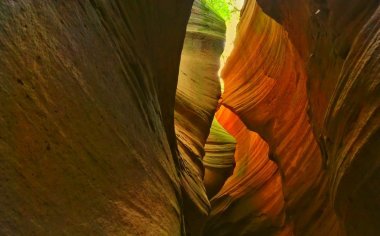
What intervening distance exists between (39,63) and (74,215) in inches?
17.9

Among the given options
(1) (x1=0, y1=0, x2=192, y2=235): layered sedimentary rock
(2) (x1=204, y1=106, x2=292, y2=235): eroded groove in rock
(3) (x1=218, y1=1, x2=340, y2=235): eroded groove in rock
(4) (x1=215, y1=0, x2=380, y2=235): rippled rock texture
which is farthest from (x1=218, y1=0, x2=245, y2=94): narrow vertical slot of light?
(1) (x1=0, y1=0, x2=192, y2=235): layered sedimentary rock

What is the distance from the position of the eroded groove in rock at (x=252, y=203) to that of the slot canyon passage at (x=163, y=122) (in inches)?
0.7

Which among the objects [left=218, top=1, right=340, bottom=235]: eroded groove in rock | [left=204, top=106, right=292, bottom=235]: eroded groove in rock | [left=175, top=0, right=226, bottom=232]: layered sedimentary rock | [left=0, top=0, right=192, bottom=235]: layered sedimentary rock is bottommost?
[left=204, top=106, right=292, bottom=235]: eroded groove in rock

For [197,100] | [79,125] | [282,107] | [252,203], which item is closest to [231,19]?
[282,107]

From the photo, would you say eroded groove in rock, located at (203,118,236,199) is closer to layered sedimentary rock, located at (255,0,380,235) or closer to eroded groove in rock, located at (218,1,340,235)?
eroded groove in rock, located at (218,1,340,235)

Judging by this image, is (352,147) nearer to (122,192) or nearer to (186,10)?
(186,10)

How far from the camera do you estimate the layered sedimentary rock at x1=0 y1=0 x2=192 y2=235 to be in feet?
3.98

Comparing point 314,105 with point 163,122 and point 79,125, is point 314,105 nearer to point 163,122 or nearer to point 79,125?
point 163,122

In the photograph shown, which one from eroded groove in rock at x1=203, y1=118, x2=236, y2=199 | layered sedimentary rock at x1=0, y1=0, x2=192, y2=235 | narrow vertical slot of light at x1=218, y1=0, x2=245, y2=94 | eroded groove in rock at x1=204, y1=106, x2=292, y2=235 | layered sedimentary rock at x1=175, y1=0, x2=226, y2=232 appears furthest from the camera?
narrow vertical slot of light at x1=218, y1=0, x2=245, y2=94

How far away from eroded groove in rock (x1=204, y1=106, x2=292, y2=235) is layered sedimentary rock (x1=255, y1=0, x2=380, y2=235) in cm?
226

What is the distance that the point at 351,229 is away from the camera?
10.0ft

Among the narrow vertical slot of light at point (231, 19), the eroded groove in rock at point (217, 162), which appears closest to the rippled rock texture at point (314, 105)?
the eroded groove in rock at point (217, 162)

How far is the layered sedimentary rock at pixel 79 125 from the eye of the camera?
1214 mm

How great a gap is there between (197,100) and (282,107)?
1600 millimetres
